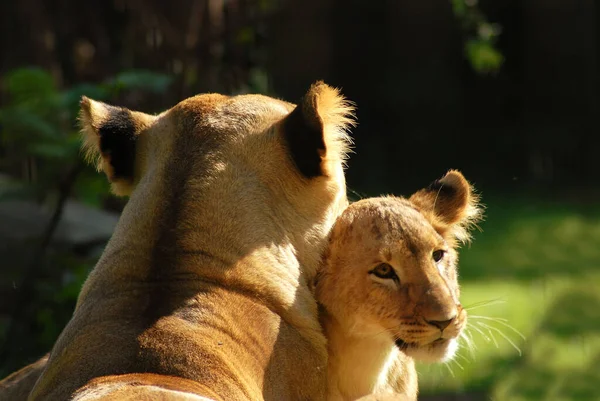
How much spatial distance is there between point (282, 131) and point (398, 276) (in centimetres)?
68

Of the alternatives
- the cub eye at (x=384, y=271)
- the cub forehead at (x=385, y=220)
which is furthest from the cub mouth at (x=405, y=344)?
the cub forehead at (x=385, y=220)

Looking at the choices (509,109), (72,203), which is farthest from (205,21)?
(509,109)

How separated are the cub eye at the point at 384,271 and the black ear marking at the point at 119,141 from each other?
1.02 metres

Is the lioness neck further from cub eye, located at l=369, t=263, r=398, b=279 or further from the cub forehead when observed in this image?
the cub forehead

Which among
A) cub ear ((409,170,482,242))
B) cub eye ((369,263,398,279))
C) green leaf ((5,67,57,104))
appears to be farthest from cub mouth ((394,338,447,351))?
green leaf ((5,67,57,104))

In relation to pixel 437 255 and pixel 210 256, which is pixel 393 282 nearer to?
pixel 437 255

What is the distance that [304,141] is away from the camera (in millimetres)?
3812

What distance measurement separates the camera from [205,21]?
941 centimetres

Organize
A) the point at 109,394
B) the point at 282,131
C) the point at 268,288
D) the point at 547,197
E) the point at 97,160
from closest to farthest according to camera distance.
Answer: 1. the point at 109,394
2. the point at 268,288
3. the point at 282,131
4. the point at 97,160
5. the point at 547,197

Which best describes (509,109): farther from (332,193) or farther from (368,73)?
(332,193)

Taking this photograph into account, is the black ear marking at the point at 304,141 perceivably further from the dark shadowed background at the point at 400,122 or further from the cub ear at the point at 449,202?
the dark shadowed background at the point at 400,122

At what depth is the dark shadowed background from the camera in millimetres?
7202

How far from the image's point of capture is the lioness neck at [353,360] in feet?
12.9

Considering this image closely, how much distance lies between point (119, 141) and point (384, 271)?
1.12 meters
